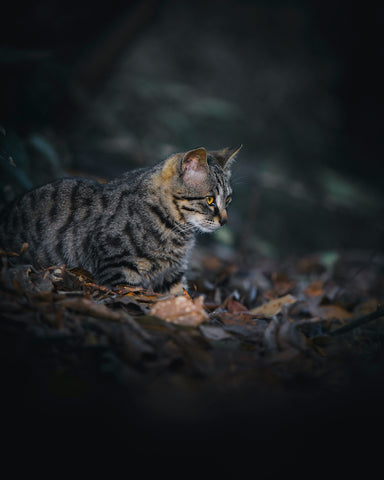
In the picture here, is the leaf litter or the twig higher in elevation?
the twig

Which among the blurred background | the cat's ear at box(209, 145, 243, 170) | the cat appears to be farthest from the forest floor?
the blurred background

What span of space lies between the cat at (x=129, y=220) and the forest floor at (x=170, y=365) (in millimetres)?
769

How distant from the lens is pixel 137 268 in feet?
10.5

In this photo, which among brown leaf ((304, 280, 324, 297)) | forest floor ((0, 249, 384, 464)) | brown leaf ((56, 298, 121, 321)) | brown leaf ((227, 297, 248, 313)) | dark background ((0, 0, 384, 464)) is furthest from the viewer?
A: dark background ((0, 0, 384, 464))

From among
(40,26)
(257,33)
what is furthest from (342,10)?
(40,26)

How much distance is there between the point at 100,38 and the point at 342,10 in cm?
671

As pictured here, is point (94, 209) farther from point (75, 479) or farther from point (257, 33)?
point (257, 33)

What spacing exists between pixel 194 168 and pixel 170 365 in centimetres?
223

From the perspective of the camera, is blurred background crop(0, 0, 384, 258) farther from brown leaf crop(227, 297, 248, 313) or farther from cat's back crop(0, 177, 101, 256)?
brown leaf crop(227, 297, 248, 313)

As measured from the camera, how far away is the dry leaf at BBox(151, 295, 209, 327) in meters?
2.06

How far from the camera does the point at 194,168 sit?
3.49 meters

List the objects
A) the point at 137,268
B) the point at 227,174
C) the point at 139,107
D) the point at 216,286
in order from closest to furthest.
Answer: the point at 137,268, the point at 216,286, the point at 227,174, the point at 139,107

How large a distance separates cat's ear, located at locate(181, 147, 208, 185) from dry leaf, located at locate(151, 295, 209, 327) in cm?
166

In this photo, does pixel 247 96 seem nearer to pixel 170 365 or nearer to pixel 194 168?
pixel 194 168
